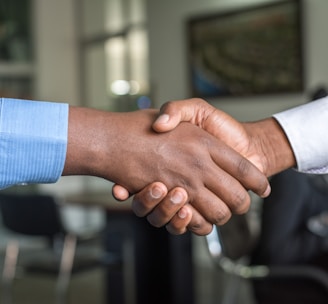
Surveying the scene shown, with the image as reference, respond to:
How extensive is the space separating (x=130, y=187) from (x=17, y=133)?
1.07ft

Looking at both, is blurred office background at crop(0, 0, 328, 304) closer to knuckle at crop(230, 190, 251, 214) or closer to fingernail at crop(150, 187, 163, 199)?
knuckle at crop(230, 190, 251, 214)

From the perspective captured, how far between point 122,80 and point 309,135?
Result: 19.0 ft

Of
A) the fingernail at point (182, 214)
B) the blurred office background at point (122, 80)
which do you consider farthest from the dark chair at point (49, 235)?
the fingernail at point (182, 214)

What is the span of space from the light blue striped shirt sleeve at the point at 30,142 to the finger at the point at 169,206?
10.5 inches

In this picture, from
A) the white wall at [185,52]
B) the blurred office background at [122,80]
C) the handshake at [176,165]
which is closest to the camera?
the handshake at [176,165]

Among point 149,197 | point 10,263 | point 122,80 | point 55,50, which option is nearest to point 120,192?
point 149,197

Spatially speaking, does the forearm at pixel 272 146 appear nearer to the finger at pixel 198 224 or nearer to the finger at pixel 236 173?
the finger at pixel 236 173

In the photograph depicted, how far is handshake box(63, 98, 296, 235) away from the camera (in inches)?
55.2

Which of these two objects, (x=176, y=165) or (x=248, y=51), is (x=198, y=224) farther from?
(x=248, y=51)

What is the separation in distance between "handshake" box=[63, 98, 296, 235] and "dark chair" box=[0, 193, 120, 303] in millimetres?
2109

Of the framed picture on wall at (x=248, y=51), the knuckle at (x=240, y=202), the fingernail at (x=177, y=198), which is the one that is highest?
the framed picture on wall at (x=248, y=51)

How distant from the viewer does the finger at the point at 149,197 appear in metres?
1.42

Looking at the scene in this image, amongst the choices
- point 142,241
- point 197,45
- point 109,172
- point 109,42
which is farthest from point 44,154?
point 109,42

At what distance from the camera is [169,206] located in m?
1.43
